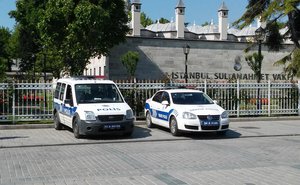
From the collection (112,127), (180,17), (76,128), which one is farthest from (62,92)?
(180,17)

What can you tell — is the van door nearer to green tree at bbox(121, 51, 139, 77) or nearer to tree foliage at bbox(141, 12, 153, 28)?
green tree at bbox(121, 51, 139, 77)

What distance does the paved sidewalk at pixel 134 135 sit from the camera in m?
13.2

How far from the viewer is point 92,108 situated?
44.4ft

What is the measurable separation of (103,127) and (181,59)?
101ft

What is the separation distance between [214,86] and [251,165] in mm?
11212

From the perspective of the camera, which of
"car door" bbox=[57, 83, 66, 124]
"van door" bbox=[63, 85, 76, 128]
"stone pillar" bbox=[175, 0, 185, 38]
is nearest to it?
"van door" bbox=[63, 85, 76, 128]

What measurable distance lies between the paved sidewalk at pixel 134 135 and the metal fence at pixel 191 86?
1.16 m

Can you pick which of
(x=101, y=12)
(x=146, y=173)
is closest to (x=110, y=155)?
(x=146, y=173)

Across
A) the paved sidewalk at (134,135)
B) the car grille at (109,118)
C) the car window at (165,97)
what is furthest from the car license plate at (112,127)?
→ the car window at (165,97)

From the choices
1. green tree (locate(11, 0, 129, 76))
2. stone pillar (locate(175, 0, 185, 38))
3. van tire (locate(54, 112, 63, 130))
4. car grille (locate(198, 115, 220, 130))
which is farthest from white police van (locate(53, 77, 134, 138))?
stone pillar (locate(175, 0, 185, 38))

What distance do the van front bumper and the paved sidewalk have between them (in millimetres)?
271

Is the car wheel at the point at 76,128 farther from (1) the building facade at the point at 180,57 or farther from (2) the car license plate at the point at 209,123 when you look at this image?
(1) the building facade at the point at 180,57

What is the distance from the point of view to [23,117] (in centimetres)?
1734

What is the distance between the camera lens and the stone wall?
41000mm
